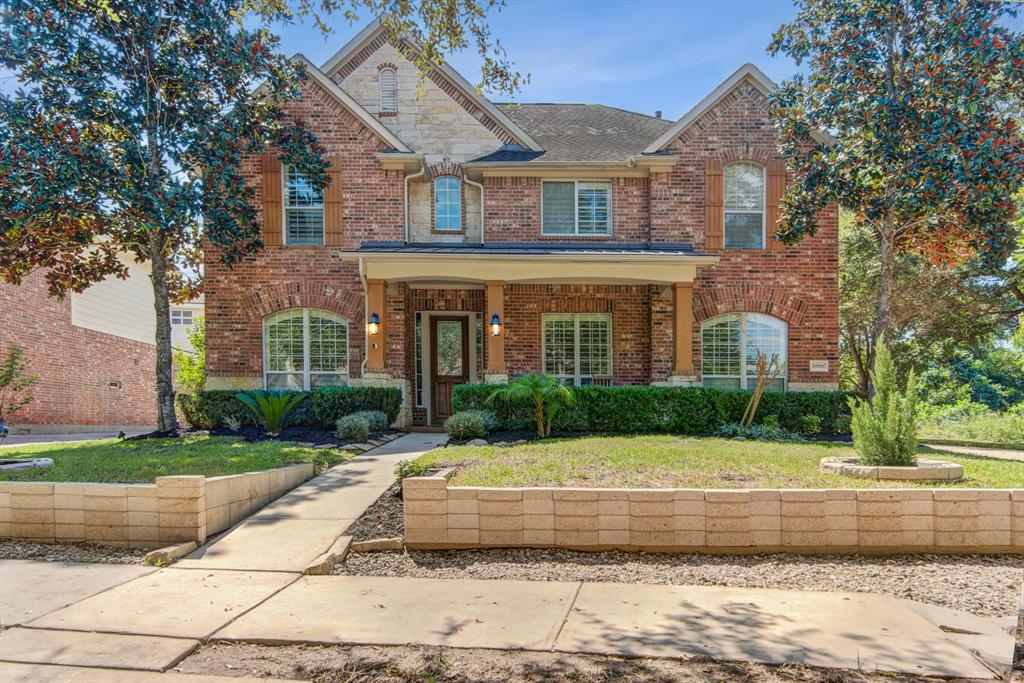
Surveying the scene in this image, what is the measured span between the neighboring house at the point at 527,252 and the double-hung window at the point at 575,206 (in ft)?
0.10

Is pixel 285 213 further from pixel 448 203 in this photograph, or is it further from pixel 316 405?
pixel 316 405

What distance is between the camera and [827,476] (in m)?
6.81

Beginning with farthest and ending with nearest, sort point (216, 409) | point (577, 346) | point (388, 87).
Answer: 1. point (388, 87)
2. point (577, 346)
3. point (216, 409)

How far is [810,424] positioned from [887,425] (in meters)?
5.38

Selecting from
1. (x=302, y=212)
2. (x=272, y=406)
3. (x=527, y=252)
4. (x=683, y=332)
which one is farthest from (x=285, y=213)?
(x=683, y=332)

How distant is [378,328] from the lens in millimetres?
13070

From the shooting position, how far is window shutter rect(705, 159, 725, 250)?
14102 millimetres

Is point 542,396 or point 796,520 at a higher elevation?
point 542,396

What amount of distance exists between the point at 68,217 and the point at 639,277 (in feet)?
32.7

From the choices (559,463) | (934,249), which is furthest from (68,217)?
(934,249)

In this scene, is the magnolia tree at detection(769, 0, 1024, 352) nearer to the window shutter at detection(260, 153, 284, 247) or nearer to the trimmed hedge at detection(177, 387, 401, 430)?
the trimmed hedge at detection(177, 387, 401, 430)

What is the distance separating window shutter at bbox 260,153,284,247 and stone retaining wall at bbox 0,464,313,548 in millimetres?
8432

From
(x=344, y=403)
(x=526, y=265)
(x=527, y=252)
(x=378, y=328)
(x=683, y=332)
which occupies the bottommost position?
(x=344, y=403)

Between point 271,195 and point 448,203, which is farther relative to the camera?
point 448,203
